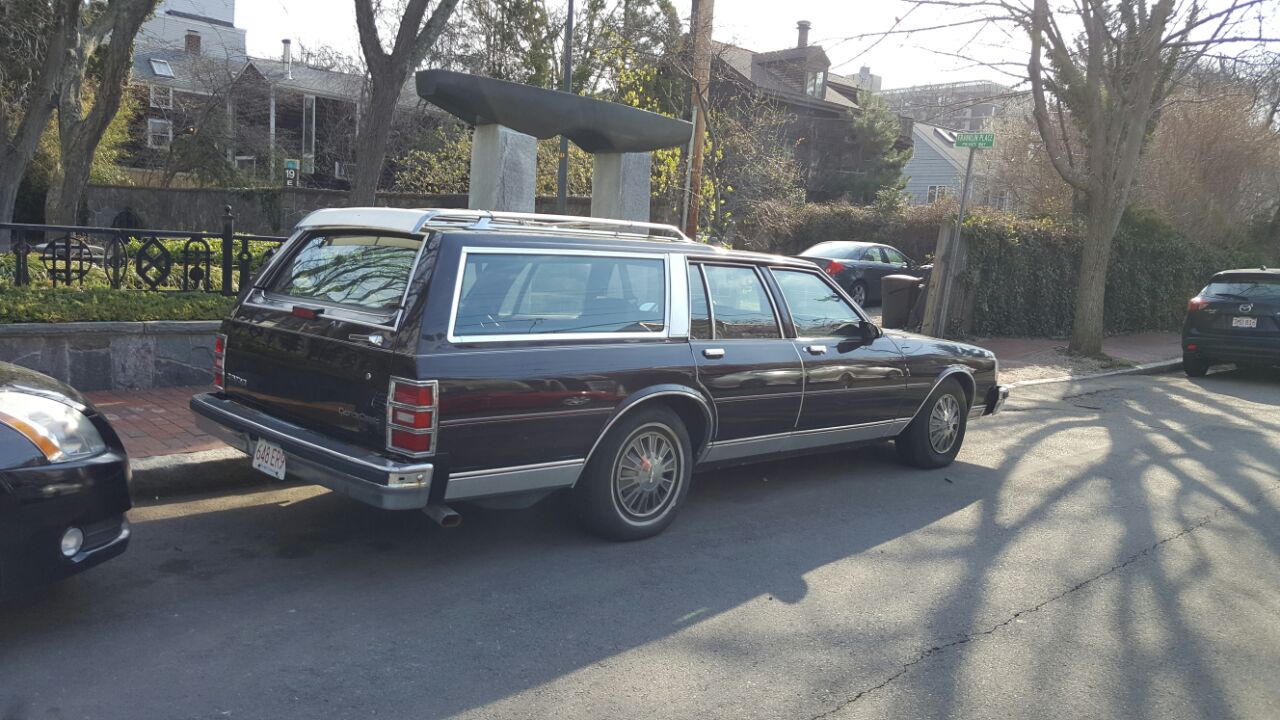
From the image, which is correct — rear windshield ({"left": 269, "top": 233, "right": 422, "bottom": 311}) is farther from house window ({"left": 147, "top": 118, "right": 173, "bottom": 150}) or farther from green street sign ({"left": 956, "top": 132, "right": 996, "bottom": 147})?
house window ({"left": 147, "top": 118, "right": 173, "bottom": 150})

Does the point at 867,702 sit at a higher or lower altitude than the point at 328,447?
lower

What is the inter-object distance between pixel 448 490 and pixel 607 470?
0.94 metres

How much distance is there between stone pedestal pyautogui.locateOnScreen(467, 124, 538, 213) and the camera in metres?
9.93

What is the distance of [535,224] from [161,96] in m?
38.3

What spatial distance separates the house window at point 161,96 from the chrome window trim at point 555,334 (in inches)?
1388

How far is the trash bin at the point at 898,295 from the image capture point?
1433cm

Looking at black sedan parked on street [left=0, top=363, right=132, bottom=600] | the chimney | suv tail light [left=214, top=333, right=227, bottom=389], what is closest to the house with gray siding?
the chimney

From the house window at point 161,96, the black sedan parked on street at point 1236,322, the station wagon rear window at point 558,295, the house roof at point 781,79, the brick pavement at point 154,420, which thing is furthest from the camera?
the house roof at point 781,79

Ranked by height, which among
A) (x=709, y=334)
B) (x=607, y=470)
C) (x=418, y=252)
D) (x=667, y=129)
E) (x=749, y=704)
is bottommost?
(x=749, y=704)

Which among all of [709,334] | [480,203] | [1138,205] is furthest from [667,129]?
[1138,205]

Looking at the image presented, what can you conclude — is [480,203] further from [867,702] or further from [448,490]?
[867,702]

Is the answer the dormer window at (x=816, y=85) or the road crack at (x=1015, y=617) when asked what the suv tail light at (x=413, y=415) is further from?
the dormer window at (x=816, y=85)

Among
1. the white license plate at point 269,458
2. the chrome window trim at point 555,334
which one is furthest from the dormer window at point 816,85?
the white license plate at point 269,458

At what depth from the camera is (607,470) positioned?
5.08 meters
